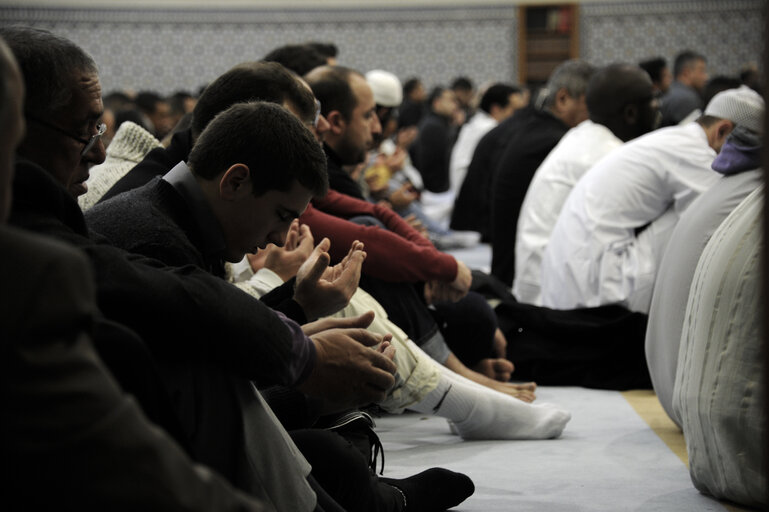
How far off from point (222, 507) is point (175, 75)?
12453 mm

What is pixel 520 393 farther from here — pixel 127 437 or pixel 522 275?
pixel 127 437

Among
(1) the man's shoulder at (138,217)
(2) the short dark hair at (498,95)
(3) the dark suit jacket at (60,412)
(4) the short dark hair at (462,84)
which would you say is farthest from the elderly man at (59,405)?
(4) the short dark hair at (462,84)

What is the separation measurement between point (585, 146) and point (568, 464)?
262 cm

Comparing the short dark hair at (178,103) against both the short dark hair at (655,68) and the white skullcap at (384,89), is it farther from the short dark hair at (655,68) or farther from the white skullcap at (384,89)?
the white skullcap at (384,89)

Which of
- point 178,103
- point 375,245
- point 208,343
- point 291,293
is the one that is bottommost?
point 178,103

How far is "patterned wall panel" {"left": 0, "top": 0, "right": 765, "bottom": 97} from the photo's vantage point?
505 inches

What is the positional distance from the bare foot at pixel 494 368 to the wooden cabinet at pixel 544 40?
10.2 metres

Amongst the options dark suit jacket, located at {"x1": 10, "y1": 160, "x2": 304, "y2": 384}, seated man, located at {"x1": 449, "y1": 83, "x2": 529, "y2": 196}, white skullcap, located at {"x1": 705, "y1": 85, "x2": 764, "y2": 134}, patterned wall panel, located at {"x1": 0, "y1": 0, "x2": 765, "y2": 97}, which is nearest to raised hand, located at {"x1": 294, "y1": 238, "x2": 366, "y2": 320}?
dark suit jacket, located at {"x1": 10, "y1": 160, "x2": 304, "y2": 384}

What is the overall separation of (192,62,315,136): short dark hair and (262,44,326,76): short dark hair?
148 cm

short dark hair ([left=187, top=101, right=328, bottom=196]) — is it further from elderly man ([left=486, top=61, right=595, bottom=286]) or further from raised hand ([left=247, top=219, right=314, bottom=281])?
elderly man ([left=486, top=61, right=595, bottom=286])

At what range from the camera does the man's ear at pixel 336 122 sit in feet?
12.1

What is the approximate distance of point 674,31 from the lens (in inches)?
521

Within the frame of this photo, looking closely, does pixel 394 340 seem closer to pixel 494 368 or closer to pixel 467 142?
pixel 494 368

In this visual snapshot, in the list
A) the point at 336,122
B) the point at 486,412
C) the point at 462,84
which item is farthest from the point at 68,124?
the point at 462,84
